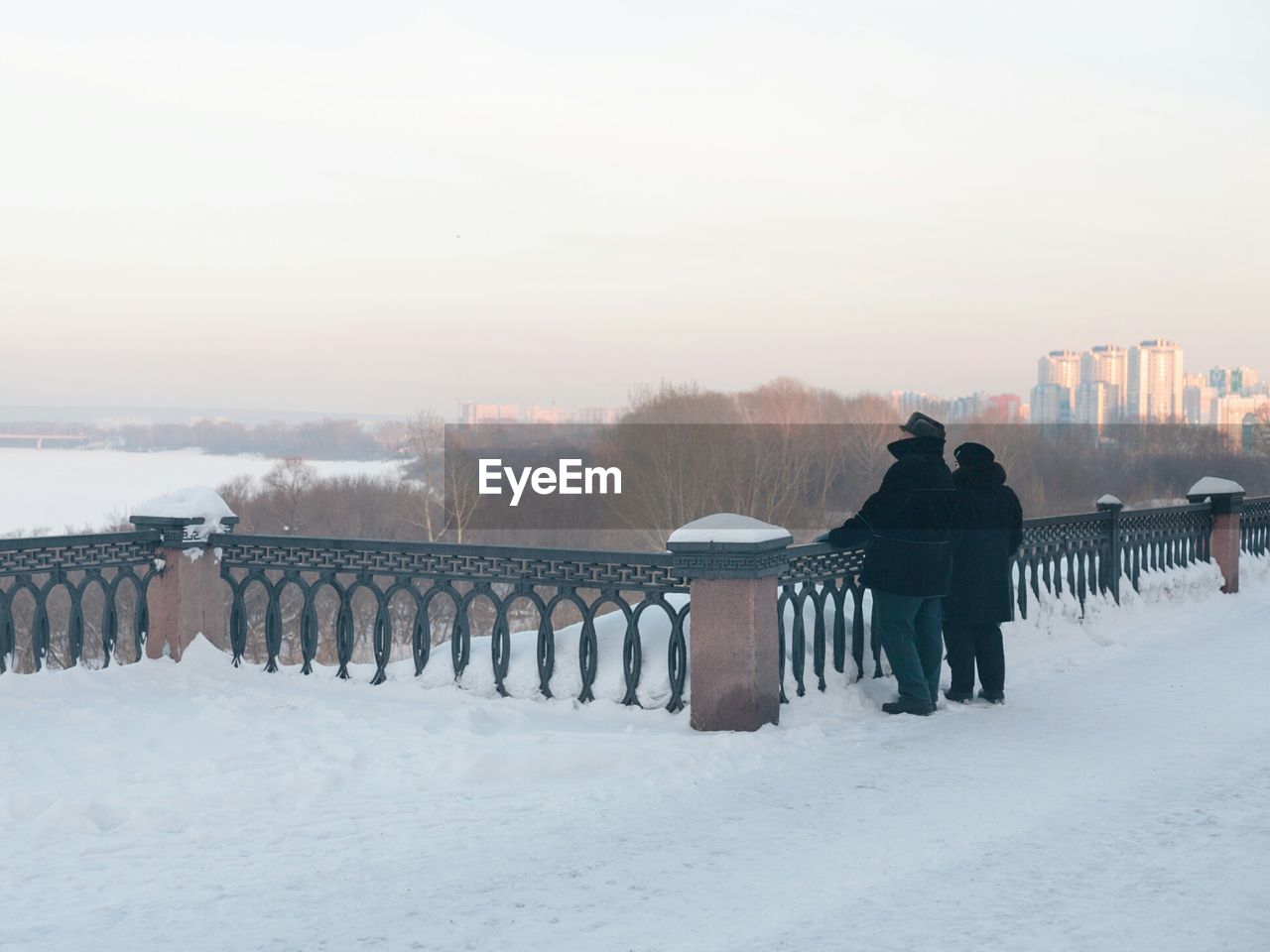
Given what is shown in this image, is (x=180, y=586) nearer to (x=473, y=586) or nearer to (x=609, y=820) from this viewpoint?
(x=473, y=586)

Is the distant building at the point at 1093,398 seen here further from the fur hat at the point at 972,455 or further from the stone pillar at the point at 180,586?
the stone pillar at the point at 180,586

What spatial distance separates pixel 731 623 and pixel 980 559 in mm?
2034

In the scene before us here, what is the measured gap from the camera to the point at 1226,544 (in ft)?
47.6

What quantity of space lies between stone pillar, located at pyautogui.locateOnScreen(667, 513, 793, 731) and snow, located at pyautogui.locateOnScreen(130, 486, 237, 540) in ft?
11.9

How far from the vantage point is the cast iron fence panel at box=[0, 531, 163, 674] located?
8398mm

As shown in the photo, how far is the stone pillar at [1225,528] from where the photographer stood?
1449 cm

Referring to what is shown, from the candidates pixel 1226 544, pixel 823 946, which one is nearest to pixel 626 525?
pixel 1226 544

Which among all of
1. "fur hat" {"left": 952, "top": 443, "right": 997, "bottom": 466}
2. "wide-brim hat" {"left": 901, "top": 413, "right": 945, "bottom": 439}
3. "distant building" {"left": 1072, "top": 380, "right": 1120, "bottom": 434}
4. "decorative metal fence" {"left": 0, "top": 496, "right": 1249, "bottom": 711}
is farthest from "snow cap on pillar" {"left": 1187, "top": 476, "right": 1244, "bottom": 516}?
"distant building" {"left": 1072, "top": 380, "right": 1120, "bottom": 434}

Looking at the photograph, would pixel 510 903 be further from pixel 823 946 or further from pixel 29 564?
pixel 29 564

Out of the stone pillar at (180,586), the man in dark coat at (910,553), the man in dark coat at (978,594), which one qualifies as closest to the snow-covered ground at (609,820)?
the man in dark coat at (978,594)

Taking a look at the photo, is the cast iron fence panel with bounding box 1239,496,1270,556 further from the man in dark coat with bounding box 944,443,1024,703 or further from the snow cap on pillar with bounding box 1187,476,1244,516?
the man in dark coat with bounding box 944,443,1024,703

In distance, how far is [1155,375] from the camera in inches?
7352

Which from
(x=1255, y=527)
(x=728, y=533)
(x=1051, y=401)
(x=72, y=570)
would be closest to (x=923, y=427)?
(x=728, y=533)

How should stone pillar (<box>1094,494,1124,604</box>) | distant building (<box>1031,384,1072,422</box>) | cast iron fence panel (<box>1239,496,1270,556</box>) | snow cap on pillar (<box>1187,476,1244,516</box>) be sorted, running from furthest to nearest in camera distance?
distant building (<box>1031,384,1072,422</box>)
cast iron fence panel (<box>1239,496,1270,556</box>)
snow cap on pillar (<box>1187,476,1244,516</box>)
stone pillar (<box>1094,494,1124,604</box>)
